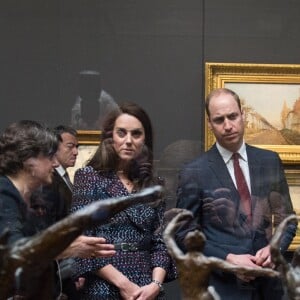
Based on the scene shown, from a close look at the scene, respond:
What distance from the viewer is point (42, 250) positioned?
1.92 m

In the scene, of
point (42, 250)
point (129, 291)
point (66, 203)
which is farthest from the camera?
point (66, 203)

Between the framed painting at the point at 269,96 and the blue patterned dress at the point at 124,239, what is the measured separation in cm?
89

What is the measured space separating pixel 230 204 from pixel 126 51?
0.93 meters

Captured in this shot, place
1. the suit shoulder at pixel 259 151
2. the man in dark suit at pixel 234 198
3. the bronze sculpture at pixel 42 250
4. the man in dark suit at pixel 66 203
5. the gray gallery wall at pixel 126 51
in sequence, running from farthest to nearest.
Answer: the gray gallery wall at pixel 126 51 < the suit shoulder at pixel 259 151 < the man in dark suit at pixel 234 198 < the man in dark suit at pixel 66 203 < the bronze sculpture at pixel 42 250

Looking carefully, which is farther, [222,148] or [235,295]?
[222,148]

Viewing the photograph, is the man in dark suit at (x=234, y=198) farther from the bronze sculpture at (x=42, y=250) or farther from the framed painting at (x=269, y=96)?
the bronze sculpture at (x=42, y=250)

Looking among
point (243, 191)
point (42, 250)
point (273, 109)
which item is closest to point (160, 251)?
point (243, 191)

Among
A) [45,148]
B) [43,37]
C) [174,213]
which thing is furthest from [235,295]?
[43,37]

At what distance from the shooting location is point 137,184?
2830 millimetres

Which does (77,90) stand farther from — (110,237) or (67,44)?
(110,237)

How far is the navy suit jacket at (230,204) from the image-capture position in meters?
2.91

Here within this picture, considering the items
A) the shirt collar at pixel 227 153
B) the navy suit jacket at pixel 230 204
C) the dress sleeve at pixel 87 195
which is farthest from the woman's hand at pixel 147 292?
the shirt collar at pixel 227 153

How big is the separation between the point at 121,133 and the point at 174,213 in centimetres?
34

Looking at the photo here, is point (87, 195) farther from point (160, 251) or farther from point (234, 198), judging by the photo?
point (234, 198)
